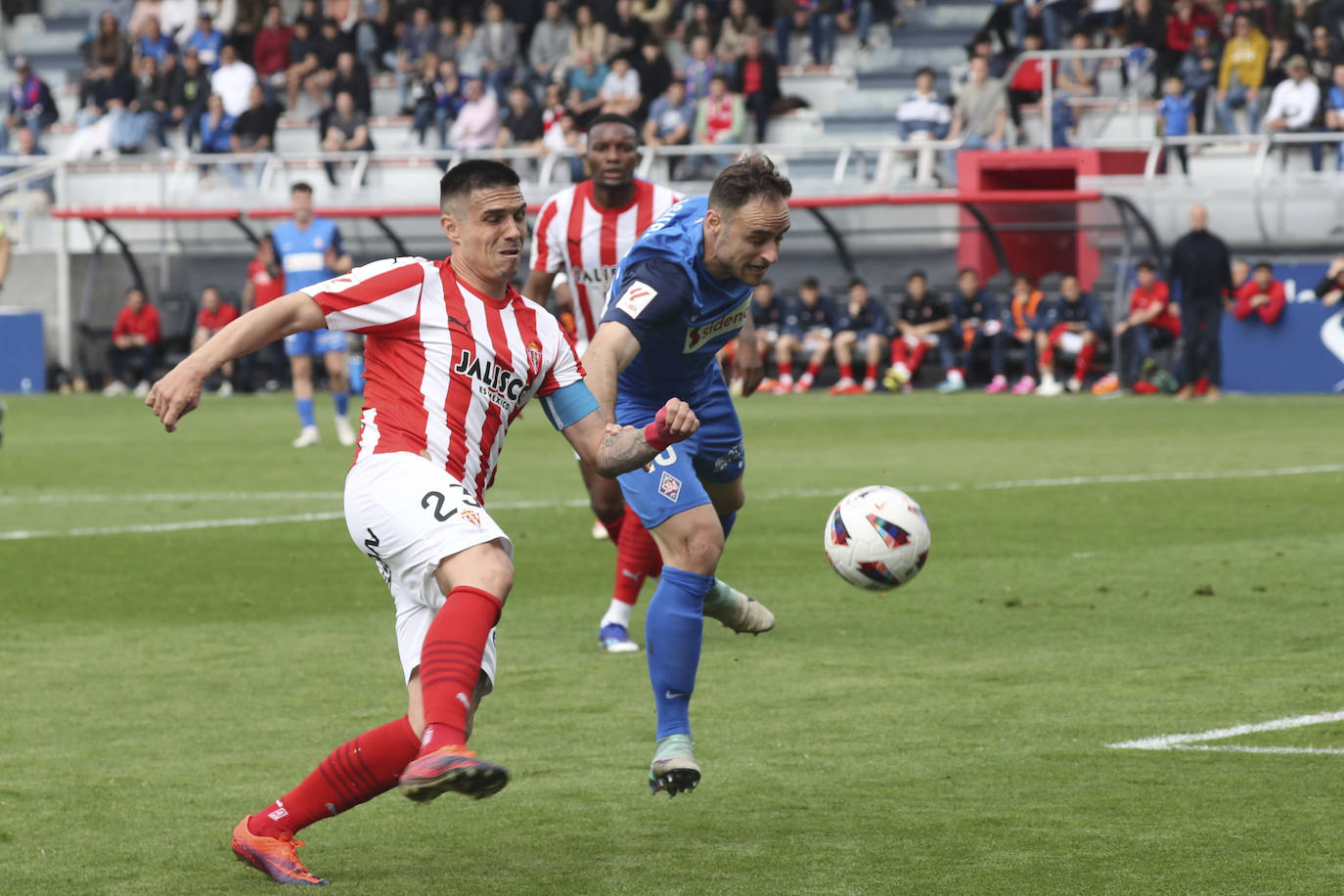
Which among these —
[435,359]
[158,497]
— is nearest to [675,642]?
[435,359]

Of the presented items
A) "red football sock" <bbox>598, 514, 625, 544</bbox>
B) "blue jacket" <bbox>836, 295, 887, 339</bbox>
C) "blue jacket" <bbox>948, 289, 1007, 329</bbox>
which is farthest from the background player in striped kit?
"blue jacket" <bbox>948, 289, 1007, 329</bbox>

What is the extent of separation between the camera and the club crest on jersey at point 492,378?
200 inches

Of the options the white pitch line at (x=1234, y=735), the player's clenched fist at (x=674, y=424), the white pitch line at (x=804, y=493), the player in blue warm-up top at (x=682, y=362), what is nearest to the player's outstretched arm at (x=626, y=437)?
the player's clenched fist at (x=674, y=424)

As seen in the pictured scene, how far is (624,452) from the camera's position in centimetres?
503

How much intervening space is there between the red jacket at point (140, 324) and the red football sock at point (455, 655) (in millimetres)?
25366

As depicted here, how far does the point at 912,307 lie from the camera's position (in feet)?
85.8

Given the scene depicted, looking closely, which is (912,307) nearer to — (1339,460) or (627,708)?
(1339,460)

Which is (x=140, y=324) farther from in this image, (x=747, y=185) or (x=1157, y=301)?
(x=747, y=185)

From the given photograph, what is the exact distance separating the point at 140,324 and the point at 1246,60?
50.7 feet

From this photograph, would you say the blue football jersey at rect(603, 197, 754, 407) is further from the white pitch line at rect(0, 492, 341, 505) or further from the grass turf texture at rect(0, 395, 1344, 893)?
the white pitch line at rect(0, 492, 341, 505)

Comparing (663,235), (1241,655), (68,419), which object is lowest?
(68,419)

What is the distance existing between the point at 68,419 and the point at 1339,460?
46.3 feet

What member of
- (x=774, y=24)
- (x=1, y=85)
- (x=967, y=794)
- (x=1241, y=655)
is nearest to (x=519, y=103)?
(x=774, y=24)

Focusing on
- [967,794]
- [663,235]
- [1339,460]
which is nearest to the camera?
[967,794]
